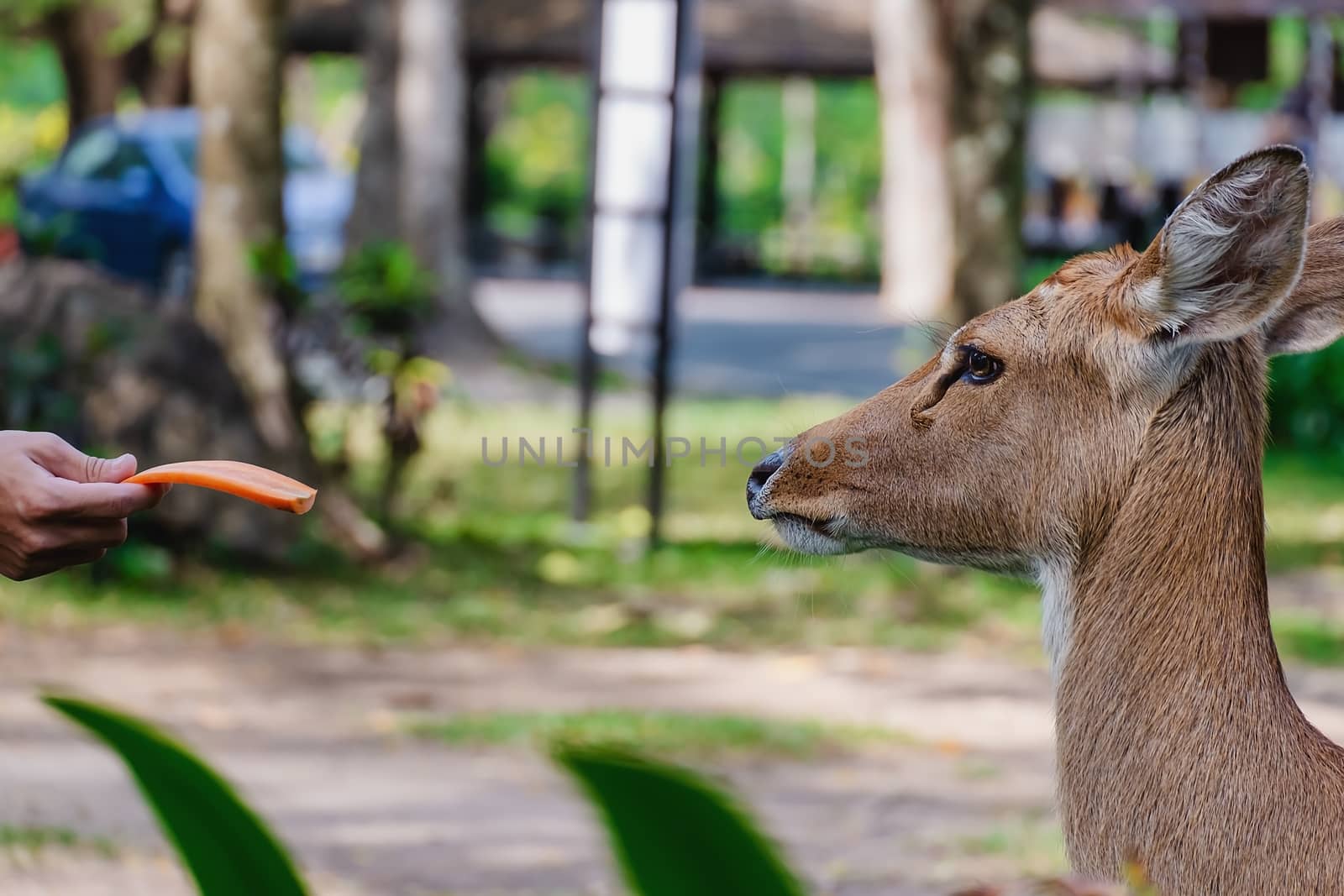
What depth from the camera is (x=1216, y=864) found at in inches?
86.7

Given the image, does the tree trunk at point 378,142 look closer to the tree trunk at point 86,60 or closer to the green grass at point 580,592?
the green grass at point 580,592

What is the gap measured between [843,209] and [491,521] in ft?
89.4

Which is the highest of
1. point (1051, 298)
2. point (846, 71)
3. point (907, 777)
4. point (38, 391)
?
point (846, 71)

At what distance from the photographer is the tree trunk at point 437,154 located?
16.1 meters

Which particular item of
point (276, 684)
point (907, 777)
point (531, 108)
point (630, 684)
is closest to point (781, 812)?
point (907, 777)

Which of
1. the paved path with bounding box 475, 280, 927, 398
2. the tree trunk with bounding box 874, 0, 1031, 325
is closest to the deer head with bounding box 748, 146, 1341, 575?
Answer: the tree trunk with bounding box 874, 0, 1031, 325

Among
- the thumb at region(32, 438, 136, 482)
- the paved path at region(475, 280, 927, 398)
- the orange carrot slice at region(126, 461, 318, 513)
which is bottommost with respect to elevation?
the paved path at region(475, 280, 927, 398)

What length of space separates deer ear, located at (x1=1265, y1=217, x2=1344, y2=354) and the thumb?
1697 mm

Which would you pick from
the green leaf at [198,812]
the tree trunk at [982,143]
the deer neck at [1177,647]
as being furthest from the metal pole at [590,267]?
the green leaf at [198,812]

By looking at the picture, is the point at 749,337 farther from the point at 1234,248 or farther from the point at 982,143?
the point at 1234,248

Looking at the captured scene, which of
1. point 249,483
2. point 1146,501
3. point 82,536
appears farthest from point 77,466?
point 1146,501

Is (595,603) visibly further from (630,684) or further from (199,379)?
(199,379)

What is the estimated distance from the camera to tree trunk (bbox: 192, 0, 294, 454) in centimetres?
855

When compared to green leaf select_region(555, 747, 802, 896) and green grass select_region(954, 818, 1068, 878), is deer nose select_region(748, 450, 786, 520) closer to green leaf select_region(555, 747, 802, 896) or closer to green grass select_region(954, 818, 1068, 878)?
green leaf select_region(555, 747, 802, 896)
